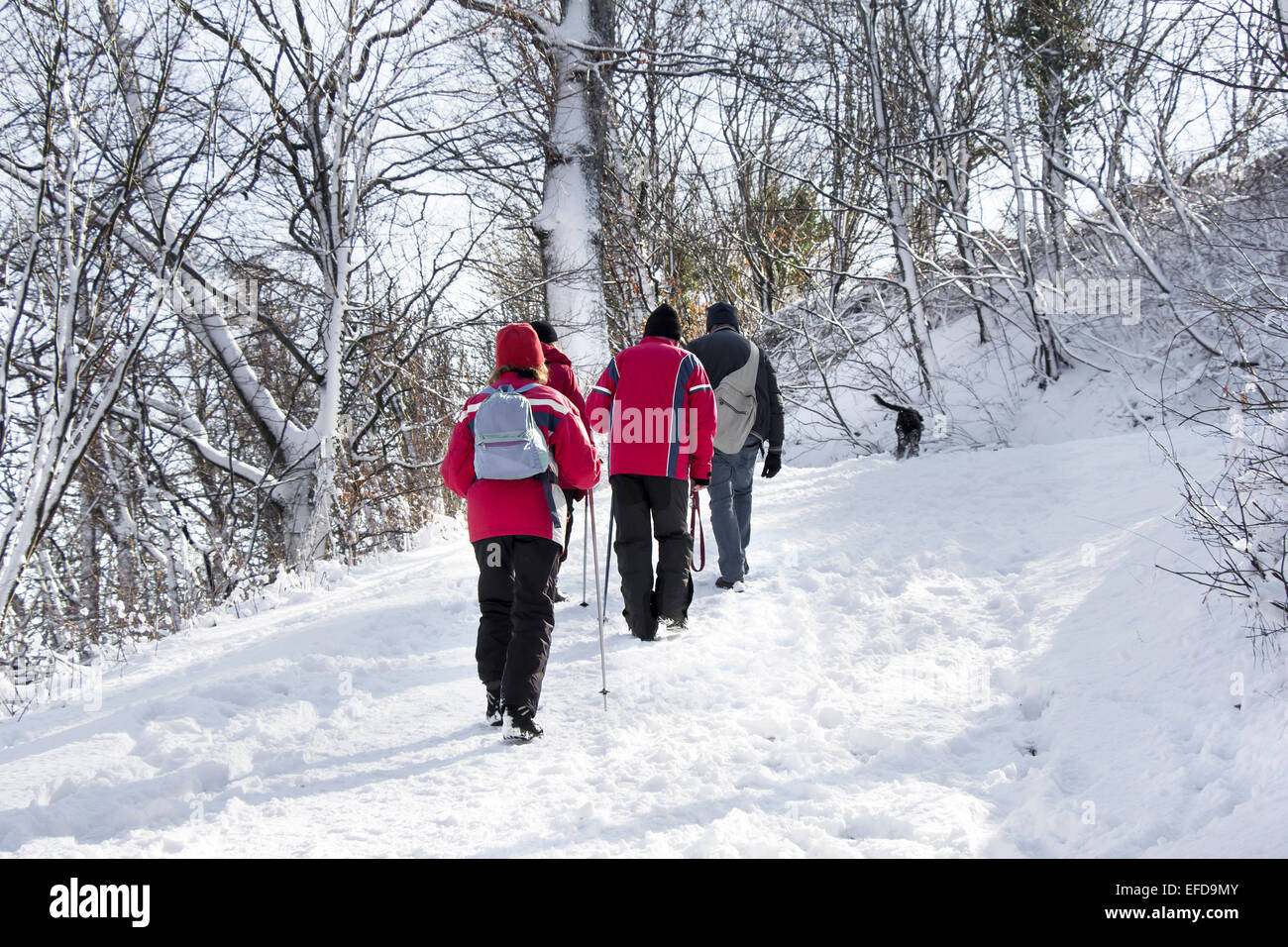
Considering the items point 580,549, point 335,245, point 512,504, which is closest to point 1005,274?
point 580,549

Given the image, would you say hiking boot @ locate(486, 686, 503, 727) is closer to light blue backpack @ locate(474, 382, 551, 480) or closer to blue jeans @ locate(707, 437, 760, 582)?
light blue backpack @ locate(474, 382, 551, 480)

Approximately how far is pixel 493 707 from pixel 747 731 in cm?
136

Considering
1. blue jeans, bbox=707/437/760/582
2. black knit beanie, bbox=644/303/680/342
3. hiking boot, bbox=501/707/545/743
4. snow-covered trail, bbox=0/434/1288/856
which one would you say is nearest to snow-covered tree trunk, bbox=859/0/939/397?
snow-covered trail, bbox=0/434/1288/856

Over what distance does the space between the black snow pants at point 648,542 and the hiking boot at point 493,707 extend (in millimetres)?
1314

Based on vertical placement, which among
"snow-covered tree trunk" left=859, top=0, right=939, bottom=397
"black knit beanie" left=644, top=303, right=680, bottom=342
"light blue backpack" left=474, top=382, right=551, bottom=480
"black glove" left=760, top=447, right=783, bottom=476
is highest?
"snow-covered tree trunk" left=859, top=0, right=939, bottom=397

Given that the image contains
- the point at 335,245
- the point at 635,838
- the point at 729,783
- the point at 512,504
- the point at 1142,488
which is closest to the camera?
the point at 635,838

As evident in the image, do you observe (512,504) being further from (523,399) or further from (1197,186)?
(1197,186)

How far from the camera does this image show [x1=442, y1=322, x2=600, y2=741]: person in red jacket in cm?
426

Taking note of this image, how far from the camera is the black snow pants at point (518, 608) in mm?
4250

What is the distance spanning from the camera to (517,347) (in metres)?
4.49

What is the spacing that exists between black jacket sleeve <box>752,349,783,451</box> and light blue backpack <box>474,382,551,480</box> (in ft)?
8.66

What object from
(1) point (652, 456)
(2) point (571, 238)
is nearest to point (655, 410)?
(1) point (652, 456)
